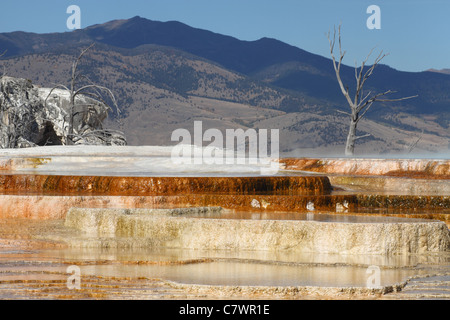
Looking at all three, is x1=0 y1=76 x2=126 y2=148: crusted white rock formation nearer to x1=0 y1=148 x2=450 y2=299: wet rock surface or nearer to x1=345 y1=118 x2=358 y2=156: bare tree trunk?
x1=345 y1=118 x2=358 y2=156: bare tree trunk

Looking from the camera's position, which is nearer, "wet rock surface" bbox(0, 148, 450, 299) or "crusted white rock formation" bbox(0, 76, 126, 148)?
"wet rock surface" bbox(0, 148, 450, 299)

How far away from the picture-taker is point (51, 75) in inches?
2800

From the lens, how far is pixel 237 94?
85750mm

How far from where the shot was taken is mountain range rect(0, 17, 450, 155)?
2638 inches

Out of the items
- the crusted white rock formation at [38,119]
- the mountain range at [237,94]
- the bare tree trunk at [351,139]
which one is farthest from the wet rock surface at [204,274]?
the mountain range at [237,94]

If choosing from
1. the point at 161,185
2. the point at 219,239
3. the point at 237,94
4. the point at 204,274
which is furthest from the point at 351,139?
the point at 237,94

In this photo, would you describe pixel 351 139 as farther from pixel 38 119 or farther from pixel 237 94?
pixel 237 94

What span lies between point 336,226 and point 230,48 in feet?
465

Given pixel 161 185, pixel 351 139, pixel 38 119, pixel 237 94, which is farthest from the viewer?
pixel 237 94

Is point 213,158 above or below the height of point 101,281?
above

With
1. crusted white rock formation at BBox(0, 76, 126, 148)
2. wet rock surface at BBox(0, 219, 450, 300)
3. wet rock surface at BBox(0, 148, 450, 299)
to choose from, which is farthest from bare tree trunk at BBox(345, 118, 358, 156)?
wet rock surface at BBox(0, 219, 450, 300)

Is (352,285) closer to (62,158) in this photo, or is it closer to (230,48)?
(62,158)

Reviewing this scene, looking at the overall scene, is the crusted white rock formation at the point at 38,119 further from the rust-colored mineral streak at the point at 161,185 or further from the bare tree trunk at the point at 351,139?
the rust-colored mineral streak at the point at 161,185

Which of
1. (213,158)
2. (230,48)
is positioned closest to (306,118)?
(213,158)
